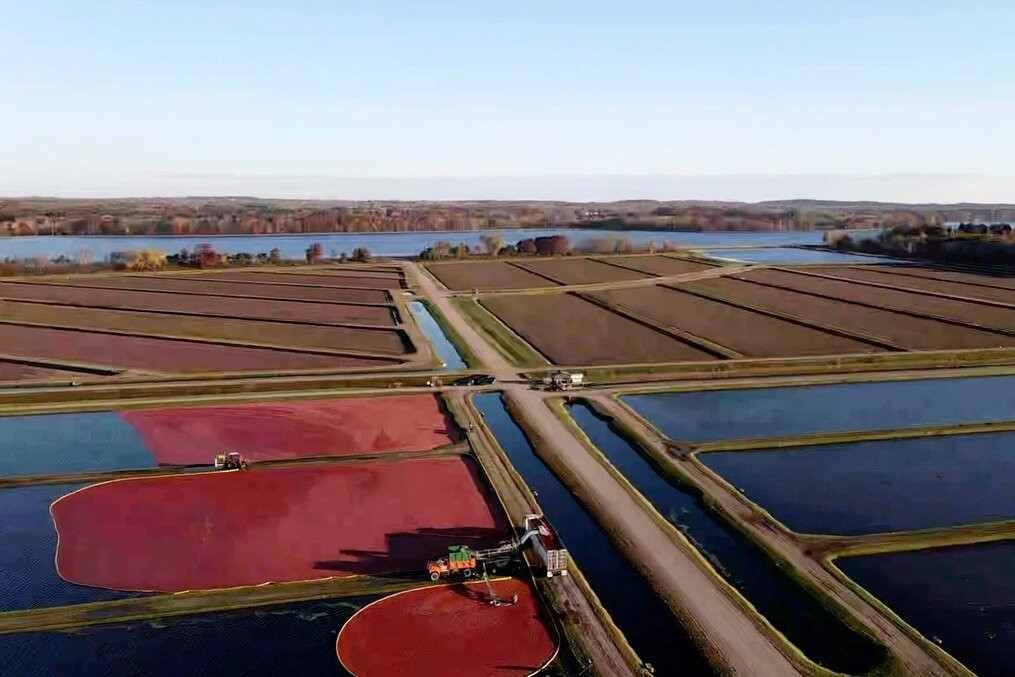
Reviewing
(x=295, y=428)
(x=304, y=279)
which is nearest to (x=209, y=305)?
(x=304, y=279)

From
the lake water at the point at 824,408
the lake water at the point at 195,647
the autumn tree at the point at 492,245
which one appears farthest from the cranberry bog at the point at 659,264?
the lake water at the point at 195,647

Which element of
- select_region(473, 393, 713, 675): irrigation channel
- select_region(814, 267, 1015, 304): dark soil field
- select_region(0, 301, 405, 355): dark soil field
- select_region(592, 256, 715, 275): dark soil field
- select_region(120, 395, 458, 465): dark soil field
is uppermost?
select_region(592, 256, 715, 275): dark soil field

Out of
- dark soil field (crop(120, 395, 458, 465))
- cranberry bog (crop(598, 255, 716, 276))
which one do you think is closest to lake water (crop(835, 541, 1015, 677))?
dark soil field (crop(120, 395, 458, 465))

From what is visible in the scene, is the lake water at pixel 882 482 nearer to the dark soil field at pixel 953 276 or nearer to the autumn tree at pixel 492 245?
the dark soil field at pixel 953 276

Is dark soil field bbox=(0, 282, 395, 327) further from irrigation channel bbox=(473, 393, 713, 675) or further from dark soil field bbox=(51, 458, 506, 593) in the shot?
irrigation channel bbox=(473, 393, 713, 675)

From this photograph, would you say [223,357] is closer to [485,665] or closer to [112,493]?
[112,493]

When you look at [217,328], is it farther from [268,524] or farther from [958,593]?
[958,593]
